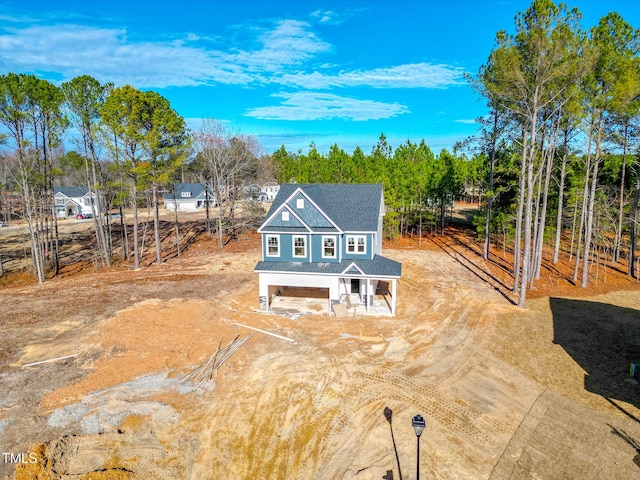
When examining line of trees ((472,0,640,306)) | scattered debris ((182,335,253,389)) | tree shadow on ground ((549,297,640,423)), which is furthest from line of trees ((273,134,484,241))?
scattered debris ((182,335,253,389))

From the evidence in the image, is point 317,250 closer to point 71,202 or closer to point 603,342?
point 603,342

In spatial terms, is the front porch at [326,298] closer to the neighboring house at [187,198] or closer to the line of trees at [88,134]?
the line of trees at [88,134]

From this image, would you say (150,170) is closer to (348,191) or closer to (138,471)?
(348,191)

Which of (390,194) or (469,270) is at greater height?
(390,194)

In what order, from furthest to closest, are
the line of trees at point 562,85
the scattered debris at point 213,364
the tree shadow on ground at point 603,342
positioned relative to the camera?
the line of trees at point 562,85 < the scattered debris at point 213,364 < the tree shadow on ground at point 603,342

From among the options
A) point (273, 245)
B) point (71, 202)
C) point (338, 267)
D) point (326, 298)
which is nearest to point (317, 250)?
point (338, 267)

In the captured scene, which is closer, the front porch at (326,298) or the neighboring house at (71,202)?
the front porch at (326,298)

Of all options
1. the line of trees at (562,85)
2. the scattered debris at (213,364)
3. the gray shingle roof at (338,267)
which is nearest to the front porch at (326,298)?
the gray shingle roof at (338,267)

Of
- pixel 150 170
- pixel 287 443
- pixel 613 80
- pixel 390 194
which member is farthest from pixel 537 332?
pixel 150 170
